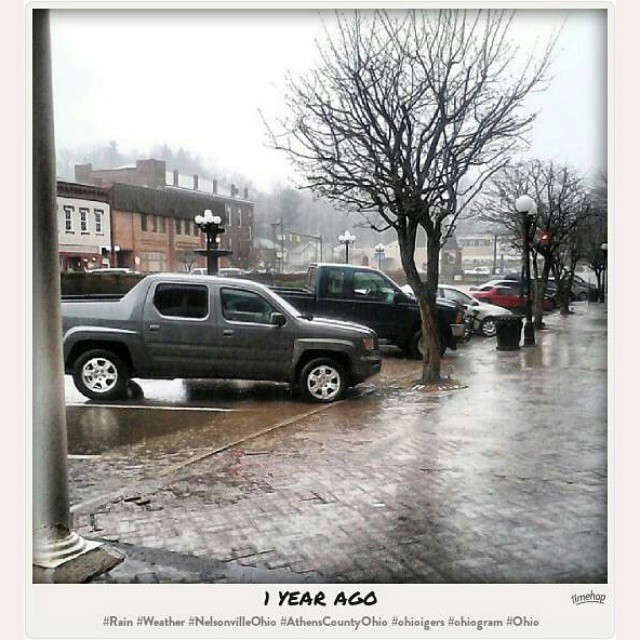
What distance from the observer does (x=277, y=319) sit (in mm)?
2691

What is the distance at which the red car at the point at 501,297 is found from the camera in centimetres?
267

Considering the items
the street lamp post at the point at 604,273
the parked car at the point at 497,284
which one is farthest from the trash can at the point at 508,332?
the street lamp post at the point at 604,273

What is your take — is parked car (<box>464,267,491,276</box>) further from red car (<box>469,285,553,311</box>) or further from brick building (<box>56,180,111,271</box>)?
brick building (<box>56,180,111,271</box>)

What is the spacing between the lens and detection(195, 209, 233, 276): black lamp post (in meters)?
2.57

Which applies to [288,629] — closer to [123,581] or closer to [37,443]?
[123,581]

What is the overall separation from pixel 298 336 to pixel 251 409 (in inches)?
14.5

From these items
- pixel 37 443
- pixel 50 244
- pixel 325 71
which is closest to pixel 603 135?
pixel 325 71

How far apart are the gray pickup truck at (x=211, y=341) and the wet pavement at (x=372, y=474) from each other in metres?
0.08

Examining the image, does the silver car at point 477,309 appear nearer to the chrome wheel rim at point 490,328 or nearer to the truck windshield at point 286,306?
the chrome wheel rim at point 490,328

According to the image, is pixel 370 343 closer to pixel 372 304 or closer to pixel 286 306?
pixel 372 304

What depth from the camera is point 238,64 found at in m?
2.48

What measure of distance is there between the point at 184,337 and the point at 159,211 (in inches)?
21.2

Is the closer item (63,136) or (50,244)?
(50,244)

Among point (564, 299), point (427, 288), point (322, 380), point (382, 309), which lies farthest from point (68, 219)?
point (564, 299)
